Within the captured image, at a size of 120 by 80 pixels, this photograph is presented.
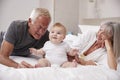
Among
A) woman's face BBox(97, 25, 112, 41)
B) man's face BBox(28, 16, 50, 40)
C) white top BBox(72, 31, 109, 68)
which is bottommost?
white top BBox(72, 31, 109, 68)

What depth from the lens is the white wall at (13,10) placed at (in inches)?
144

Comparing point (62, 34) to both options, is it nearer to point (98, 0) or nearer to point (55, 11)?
point (98, 0)

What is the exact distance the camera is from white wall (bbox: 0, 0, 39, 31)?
12.0 feet

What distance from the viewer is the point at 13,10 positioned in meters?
3.71

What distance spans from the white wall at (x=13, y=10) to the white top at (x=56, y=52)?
233 centimetres

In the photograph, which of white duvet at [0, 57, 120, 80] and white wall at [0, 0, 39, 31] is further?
white wall at [0, 0, 39, 31]

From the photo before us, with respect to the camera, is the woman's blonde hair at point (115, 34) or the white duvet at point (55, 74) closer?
the white duvet at point (55, 74)

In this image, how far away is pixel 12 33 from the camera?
147 cm

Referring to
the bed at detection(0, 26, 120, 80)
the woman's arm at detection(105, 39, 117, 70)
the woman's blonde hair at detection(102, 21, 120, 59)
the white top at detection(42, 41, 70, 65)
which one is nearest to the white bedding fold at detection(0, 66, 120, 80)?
the bed at detection(0, 26, 120, 80)

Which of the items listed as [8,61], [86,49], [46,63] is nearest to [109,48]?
[86,49]

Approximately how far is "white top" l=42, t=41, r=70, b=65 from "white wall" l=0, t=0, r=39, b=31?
2.33 metres

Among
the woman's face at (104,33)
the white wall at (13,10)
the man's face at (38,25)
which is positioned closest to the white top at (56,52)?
the man's face at (38,25)

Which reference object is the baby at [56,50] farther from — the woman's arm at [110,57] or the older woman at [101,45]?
the woman's arm at [110,57]

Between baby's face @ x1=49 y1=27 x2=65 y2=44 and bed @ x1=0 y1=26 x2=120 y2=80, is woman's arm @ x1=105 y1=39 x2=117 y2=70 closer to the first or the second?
bed @ x1=0 y1=26 x2=120 y2=80
